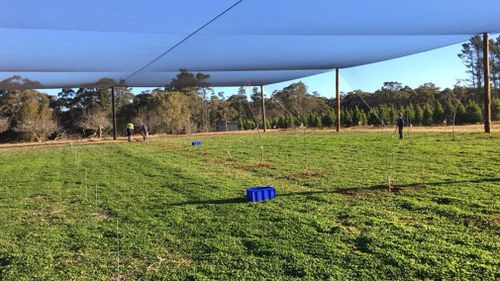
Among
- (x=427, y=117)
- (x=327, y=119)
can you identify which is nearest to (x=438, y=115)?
(x=427, y=117)

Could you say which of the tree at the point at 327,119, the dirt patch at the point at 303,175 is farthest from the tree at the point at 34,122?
the dirt patch at the point at 303,175

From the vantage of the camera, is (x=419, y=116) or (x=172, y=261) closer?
(x=172, y=261)

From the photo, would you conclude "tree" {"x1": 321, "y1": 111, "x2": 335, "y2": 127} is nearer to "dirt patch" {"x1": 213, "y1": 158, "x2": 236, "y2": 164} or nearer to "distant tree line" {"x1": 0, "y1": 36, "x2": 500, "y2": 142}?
"distant tree line" {"x1": 0, "y1": 36, "x2": 500, "y2": 142}

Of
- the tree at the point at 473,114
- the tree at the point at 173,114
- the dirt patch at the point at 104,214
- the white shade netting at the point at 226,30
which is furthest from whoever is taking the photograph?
the tree at the point at 173,114

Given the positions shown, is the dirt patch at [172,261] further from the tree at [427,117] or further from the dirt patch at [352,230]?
the tree at [427,117]

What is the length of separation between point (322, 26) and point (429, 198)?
10.6 ft

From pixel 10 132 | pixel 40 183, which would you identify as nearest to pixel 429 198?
pixel 40 183

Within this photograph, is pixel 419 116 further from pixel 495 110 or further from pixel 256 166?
pixel 256 166

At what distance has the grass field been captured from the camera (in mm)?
3246

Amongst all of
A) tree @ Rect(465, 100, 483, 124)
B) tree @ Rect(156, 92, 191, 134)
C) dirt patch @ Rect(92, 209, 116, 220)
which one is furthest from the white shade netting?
tree @ Rect(465, 100, 483, 124)

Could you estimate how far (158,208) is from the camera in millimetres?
5648

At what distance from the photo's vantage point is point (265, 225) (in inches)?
177

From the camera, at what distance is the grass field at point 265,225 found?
3246 millimetres

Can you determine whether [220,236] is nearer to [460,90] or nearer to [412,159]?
[412,159]
